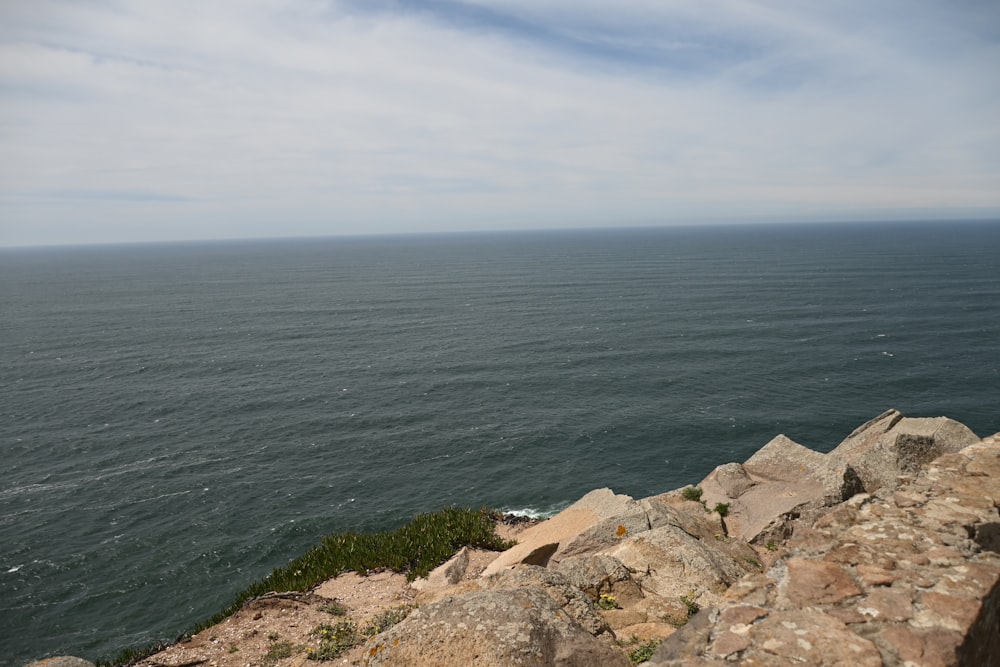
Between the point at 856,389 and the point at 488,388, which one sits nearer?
the point at 856,389

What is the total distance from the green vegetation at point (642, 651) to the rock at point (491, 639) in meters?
0.68

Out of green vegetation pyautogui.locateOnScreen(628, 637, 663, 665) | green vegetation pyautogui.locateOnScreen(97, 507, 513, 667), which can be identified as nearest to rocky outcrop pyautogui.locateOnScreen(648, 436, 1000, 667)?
green vegetation pyautogui.locateOnScreen(628, 637, 663, 665)

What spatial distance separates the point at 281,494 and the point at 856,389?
166ft

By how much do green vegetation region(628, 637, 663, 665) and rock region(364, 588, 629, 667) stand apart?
2.23 ft

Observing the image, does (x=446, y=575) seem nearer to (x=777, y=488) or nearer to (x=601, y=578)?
(x=601, y=578)

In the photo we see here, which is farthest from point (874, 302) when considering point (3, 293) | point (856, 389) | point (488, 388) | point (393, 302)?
point (3, 293)

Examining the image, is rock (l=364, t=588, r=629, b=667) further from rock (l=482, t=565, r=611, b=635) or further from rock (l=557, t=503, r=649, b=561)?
rock (l=557, t=503, r=649, b=561)

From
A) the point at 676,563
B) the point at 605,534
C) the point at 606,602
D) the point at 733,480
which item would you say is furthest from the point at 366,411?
the point at 606,602

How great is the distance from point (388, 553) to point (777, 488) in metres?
15.1

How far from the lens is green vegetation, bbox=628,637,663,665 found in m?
8.30

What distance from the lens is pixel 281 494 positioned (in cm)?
3753

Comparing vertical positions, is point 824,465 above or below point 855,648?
below

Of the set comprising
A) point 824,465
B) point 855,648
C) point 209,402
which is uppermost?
point 855,648

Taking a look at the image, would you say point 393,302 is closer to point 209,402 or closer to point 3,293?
point 209,402
